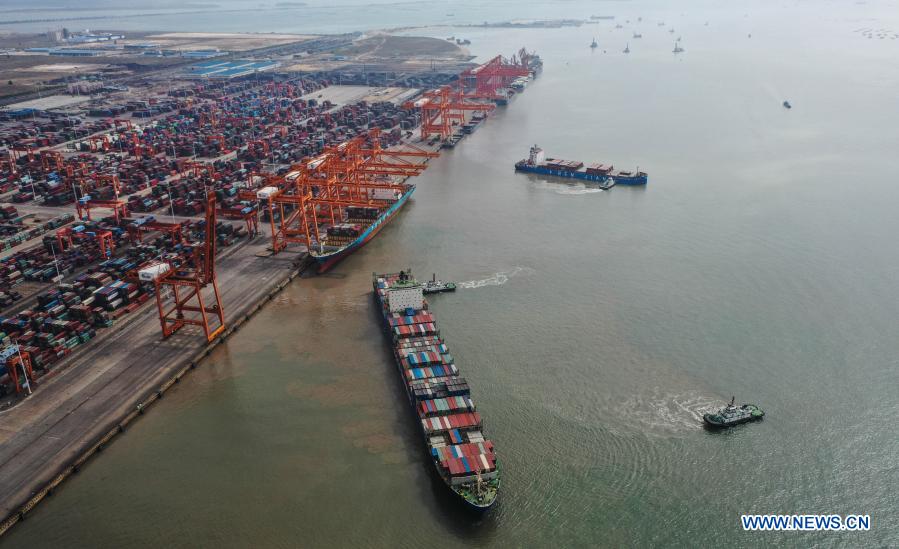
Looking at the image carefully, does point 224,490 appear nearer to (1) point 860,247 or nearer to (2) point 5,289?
(2) point 5,289

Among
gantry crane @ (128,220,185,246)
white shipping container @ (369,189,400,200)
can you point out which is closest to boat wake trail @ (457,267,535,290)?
white shipping container @ (369,189,400,200)

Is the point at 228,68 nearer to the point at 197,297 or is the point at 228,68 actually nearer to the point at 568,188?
the point at 568,188

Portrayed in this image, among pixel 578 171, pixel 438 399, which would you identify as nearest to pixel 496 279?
pixel 438 399

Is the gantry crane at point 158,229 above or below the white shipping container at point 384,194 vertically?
above

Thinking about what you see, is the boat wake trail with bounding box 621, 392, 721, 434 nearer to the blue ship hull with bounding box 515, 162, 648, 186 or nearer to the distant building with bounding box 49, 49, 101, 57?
the blue ship hull with bounding box 515, 162, 648, 186

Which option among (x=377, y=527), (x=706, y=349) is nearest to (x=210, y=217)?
(x=377, y=527)

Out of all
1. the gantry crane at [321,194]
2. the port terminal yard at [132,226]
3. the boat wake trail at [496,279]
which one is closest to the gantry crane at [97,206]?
the port terminal yard at [132,226]

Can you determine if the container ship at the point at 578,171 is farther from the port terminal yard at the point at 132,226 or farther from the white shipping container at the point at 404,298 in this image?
the white shipping container at the point at 404,298
